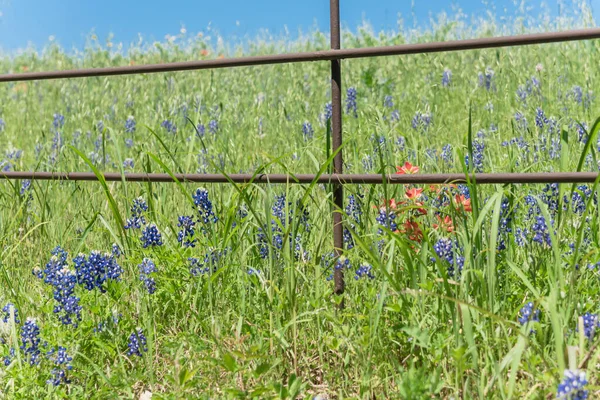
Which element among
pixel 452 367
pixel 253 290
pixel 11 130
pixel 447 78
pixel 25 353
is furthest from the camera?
pixel 11 130

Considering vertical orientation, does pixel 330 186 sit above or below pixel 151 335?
above

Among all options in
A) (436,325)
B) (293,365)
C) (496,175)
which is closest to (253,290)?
(293,365)

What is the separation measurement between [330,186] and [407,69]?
430 centimetres

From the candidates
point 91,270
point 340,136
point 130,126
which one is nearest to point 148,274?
point 91,270

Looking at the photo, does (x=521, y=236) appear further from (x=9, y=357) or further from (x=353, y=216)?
(x=9, y=357)

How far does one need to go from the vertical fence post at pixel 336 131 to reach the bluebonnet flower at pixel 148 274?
57 cm

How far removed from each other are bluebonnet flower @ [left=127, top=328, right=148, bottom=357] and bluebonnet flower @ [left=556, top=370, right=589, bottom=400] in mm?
1149

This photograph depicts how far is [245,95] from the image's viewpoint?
651 cm

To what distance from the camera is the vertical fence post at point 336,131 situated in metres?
2.35

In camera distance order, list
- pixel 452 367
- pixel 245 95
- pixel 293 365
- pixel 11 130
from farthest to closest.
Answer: pixel 245 95 → pixel 11 130 → pixel 293 365 → pixel 452 367

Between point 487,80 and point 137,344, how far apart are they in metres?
4.05

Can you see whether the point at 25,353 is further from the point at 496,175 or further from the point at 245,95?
the point at 245,95

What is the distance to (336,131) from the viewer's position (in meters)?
Result: 2.44

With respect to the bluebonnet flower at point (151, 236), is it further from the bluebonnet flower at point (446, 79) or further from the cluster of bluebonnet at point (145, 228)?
the bluebonnet flower at point (446, 79)
